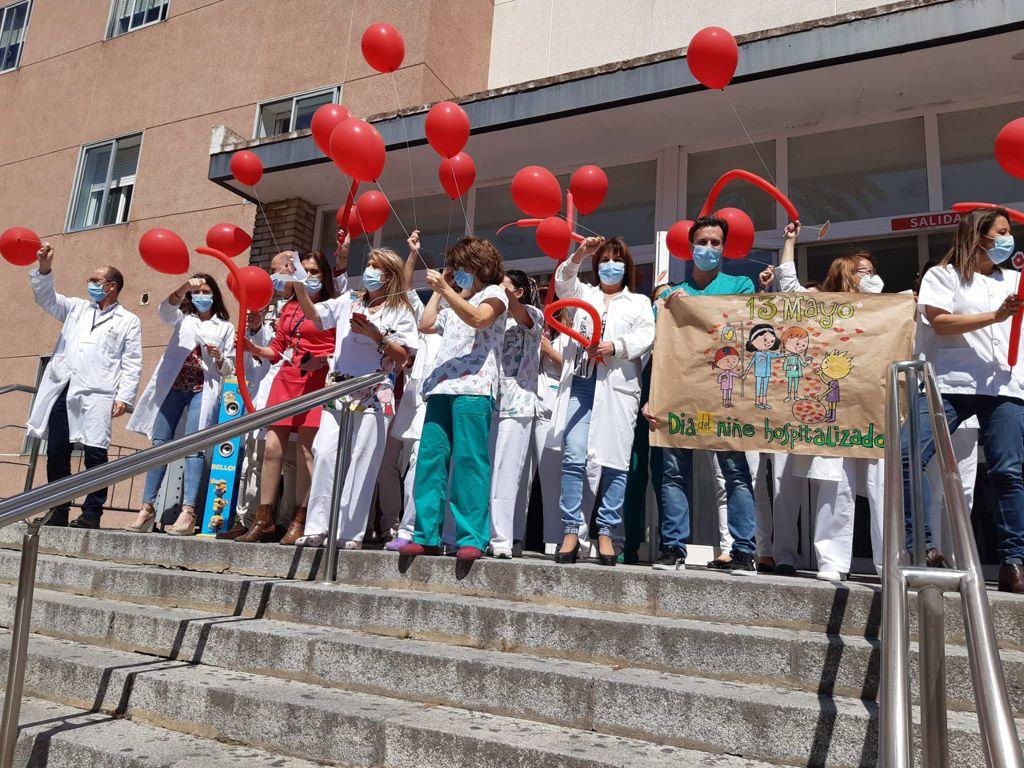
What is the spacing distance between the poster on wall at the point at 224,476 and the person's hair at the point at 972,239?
4955 millimetres

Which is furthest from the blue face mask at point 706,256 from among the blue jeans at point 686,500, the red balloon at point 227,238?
the red balloon at point 227,238

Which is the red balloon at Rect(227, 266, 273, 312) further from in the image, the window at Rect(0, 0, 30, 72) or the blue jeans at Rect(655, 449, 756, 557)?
the window at Rect(0, 0, 30, 72)

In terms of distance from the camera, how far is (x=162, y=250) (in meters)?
6.12

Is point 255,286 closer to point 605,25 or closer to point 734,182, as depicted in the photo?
point 734,182

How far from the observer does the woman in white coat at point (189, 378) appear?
20.4 feet

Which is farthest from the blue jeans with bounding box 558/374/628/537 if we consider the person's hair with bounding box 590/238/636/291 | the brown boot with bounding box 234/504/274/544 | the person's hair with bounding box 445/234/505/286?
the brown boot with bounding box 234/504/274/544

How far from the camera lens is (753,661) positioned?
304 cm

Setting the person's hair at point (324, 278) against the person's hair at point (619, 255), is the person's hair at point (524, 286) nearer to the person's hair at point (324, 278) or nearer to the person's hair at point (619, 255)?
the person's hair at point (619, 255)

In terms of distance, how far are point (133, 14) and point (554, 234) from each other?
10.8 metres

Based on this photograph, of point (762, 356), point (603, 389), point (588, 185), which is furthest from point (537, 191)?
point (762, 356)

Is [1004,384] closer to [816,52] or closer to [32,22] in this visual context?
[816,52]

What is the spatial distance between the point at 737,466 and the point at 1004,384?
1.32 metres

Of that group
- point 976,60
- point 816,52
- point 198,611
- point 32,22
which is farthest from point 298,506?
point 32,22

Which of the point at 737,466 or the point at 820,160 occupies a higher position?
the point at 820,160
